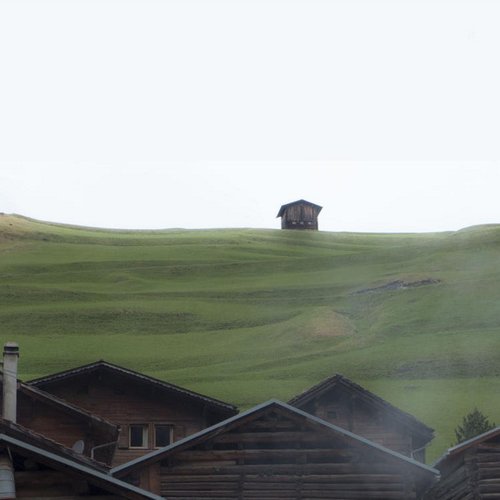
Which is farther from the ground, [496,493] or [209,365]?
[209,365]

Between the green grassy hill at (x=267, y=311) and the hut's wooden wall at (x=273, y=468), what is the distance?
83.5 ft

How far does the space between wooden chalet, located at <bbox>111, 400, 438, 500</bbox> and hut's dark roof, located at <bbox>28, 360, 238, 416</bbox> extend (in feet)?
37.8

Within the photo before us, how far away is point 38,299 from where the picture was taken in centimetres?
10275

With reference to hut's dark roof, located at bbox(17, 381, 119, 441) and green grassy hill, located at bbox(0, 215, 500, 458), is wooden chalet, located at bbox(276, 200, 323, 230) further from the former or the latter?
hut's dark roof, located at bbox(17, 381, 119, 441)

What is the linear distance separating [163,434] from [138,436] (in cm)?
103

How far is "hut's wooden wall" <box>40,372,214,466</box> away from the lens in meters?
39.3

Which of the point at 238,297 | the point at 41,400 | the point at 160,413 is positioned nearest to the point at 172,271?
the point at 238,297

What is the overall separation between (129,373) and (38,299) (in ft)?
217

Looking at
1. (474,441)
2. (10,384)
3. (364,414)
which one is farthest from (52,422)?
(474,441)

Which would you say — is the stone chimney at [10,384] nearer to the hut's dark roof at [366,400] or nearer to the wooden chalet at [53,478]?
the wooden chalet at [53,478]

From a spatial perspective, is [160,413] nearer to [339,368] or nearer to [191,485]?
[191,485]

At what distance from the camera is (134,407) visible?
39594 millimetres

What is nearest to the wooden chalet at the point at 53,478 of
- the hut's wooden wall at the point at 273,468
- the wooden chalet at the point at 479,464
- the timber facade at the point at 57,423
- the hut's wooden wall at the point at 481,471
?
the hut's wooden wall at the point at 273,468

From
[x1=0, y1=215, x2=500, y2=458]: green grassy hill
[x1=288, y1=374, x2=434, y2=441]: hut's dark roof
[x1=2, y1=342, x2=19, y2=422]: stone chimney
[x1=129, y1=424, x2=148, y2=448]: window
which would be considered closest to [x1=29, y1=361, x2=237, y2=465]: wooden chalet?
[x1=129, y1=424, x2=148, y2=448]: window
